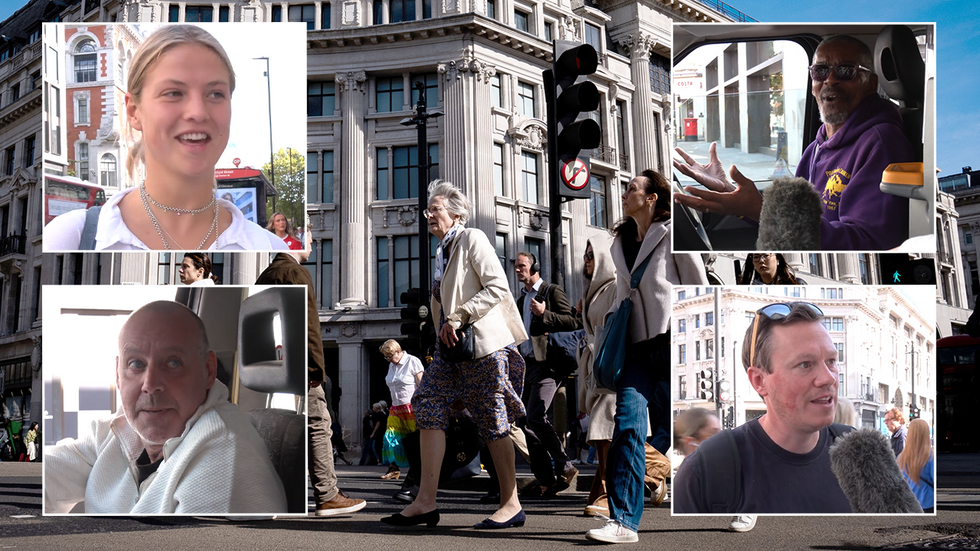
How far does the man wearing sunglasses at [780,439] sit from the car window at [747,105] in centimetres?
93

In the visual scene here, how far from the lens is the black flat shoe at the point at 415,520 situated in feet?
17.1

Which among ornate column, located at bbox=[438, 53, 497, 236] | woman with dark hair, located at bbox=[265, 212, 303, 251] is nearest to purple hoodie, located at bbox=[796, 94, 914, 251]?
woman with dark hair, located at bbox=[265, 212, 303, 251]

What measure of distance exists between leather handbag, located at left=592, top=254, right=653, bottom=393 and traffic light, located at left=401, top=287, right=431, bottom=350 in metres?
8.22

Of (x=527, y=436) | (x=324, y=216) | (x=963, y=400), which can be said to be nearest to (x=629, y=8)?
(x=324, y=216)

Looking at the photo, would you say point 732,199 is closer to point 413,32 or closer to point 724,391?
point 724,391

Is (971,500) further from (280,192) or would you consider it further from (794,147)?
(280,192)

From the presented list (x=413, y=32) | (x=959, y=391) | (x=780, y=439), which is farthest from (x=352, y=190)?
(x=780, y=439)

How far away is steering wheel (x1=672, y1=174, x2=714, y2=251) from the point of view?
16.3 ft

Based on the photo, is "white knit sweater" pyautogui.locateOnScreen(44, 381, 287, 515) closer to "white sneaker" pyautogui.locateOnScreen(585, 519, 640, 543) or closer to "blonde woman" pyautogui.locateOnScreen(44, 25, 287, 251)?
"blonde woman" pyautogui.locateOnScreen(44, 25, 287, 251)

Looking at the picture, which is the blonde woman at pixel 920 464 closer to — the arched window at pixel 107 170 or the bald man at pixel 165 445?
the bald man at pixel 165 445

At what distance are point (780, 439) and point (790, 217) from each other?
3.91 feet

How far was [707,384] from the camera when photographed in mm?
4664

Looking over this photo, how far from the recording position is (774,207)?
5137 millimetres

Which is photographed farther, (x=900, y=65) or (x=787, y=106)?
(x=787, y=106)
